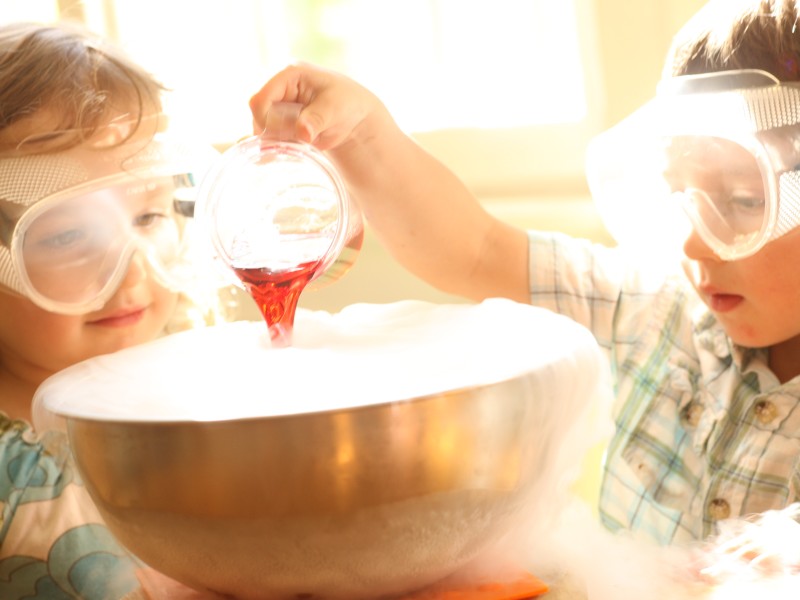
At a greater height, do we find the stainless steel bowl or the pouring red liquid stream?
the pouring red liquid stream

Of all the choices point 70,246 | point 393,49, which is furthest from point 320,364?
point 393,49

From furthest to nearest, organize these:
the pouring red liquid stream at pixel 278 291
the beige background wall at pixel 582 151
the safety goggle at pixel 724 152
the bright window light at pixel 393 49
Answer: the bright window light at pixel 393 49 → the beige background wall at pixel 582 151 → the safety goggle at pixel 724 152 → the pouring red liquid stream at pixel 278 291

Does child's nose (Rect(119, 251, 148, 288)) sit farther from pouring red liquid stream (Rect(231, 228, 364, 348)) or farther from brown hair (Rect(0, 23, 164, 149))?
pouring red liquid stream (Rect(231, 228, 364, 348))

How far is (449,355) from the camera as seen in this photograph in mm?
609

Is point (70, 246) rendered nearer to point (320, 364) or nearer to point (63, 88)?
point (63, 88)

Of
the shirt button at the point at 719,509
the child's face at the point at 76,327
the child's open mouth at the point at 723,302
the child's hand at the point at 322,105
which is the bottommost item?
the shirt button at the point at 719,509

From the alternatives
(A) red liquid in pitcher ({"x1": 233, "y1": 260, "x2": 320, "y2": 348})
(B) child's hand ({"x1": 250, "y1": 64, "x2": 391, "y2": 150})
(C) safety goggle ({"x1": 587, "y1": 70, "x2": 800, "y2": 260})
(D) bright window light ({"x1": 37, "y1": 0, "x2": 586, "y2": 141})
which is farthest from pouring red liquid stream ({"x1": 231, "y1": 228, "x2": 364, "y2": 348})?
(D) bright window light ({"x1": 37, "y1": 0, "x2": 586, "y2": 141})

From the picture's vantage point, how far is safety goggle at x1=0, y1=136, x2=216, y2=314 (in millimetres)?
876

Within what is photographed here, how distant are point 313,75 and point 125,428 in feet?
1.46

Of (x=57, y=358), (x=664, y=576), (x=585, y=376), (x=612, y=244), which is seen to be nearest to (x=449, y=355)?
(x=585, y=376)

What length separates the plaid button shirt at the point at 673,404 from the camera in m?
0.95

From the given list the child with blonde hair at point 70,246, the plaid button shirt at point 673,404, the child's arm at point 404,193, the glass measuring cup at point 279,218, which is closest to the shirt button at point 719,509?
the plaid button shirt at point 673,404

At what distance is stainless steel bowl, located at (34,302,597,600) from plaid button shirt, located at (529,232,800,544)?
1.42 feet

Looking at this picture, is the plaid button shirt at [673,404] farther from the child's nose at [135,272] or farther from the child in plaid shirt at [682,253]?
the child's nose at [135,272]
